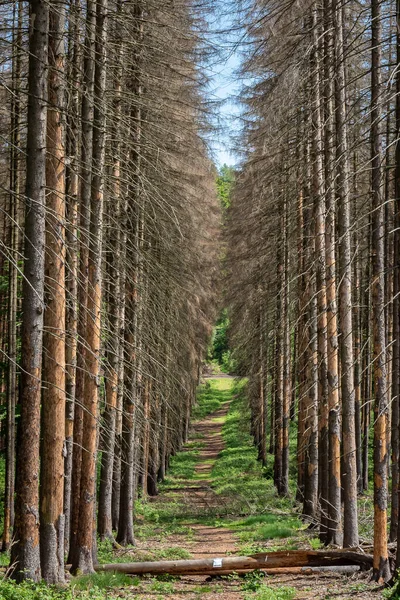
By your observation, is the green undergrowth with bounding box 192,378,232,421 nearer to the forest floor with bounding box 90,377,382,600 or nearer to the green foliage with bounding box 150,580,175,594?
the forest floor with bounding box 90,377,382,600

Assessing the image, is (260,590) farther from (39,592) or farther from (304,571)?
(39,592)

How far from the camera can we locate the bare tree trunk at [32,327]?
24.9 ft

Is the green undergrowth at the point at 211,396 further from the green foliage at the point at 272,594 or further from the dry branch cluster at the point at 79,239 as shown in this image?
the green foliage at the point at 272,594

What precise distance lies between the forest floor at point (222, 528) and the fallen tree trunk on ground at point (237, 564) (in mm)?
155

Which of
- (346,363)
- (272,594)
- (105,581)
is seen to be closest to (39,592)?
(105,581)

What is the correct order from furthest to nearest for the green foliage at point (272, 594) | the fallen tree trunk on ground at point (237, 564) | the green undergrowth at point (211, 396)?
1. the green undergrowth at point (211, 396)
2. the fallen tree trunk on ground at point (237, 564)
3. the green foliage at point (272, 594)

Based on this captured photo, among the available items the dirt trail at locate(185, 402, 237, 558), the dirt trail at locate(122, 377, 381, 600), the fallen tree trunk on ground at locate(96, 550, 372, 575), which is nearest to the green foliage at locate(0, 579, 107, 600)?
the dirt trail at locate(122, 377, 381, 600)

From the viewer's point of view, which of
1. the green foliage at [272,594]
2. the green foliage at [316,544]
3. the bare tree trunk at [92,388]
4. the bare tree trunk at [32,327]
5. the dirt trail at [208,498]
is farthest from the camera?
the dirt trail at [208,498]

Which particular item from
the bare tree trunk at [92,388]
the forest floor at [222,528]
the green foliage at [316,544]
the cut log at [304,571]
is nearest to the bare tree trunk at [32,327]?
the forest floor at [222,528]

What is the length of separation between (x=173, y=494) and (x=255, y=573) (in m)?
15.2

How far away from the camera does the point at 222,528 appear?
18.5 m

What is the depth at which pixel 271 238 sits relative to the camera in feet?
65.9

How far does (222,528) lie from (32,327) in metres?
12.7

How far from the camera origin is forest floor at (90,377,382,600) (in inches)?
381
